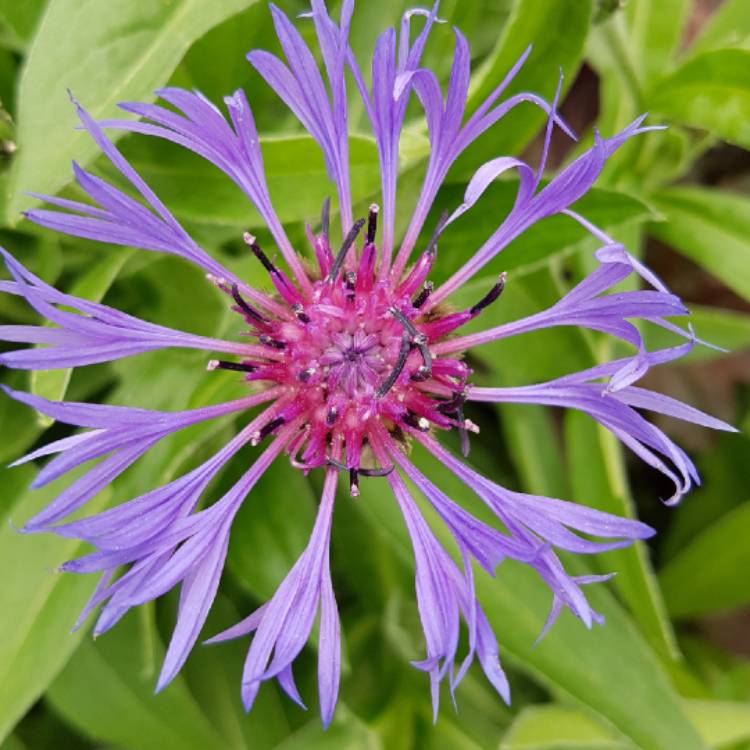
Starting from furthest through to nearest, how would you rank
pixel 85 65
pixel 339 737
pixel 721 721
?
1. pixel 721 721
2. pixel 339 737
3. pixel 85 65

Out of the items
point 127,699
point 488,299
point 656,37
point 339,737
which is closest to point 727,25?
point 656,37

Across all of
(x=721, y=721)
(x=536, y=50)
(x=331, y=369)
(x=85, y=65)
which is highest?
(x=536, y=50)

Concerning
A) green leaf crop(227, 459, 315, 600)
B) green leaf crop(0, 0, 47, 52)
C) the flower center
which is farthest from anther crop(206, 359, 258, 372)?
green leaf crop(0, 0, 47, 52)

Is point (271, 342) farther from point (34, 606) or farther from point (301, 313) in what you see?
point (34, 606)

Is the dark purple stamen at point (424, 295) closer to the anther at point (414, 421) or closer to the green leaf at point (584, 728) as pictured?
the anther at point (414, 421)

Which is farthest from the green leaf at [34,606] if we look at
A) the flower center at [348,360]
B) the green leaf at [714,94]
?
the green leaf at [714,94]

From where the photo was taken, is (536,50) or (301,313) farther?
(536,50)

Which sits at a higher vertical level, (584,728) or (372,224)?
(372,224)
